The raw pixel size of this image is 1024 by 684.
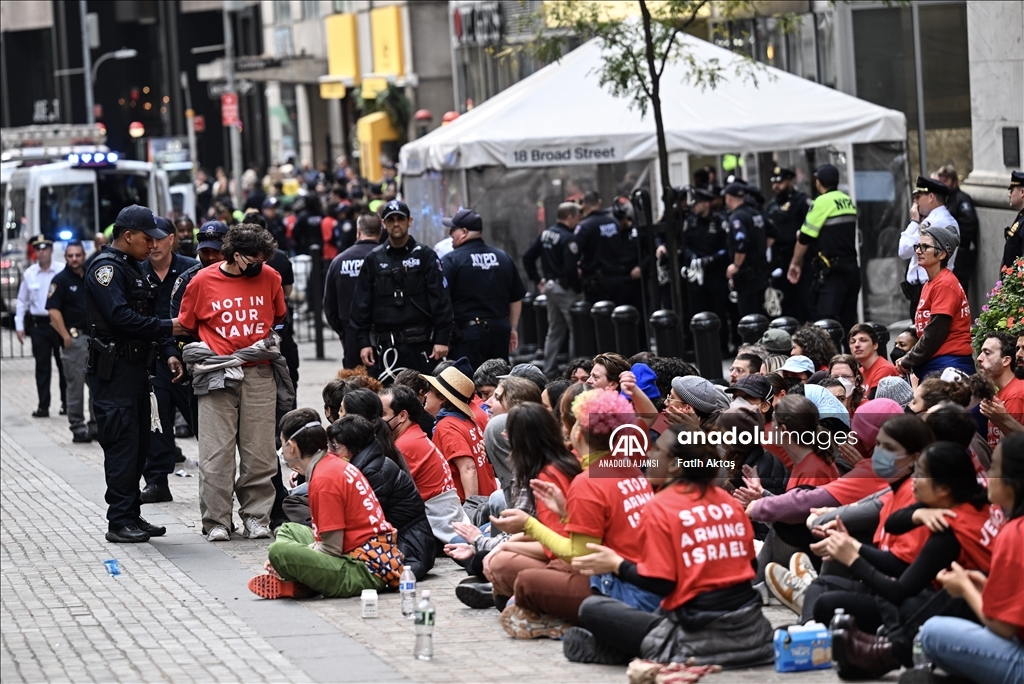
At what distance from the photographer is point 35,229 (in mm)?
27203

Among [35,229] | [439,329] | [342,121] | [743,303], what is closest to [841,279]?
[743,303]

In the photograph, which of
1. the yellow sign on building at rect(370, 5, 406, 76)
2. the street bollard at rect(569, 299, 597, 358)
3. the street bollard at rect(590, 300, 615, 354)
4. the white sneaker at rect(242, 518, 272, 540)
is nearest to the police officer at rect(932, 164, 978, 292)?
the street bollard at rect(590, 300, 615, 354)

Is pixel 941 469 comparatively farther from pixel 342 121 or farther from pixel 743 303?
pixel 342 121

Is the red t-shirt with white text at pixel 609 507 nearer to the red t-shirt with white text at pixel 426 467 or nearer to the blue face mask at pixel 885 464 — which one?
the blue face mask at pixel 885 464

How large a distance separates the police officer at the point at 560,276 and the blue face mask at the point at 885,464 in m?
10.3

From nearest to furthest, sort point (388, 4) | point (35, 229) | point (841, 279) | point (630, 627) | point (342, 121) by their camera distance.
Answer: point (630, 627) < point (841, 279) < point (35, 229) < point (388, 4) < point (342, 121)

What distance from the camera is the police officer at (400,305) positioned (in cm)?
1230

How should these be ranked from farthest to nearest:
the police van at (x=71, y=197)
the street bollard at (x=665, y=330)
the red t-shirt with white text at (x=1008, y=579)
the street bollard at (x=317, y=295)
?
the police van at (x=71, y=197), the street bollard at (x=317, y=295), the street bollard at (x=665, y=330), the red t-shirt with white text at (x=1008, y=579)

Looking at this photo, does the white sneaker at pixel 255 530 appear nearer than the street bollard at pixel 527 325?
Yes

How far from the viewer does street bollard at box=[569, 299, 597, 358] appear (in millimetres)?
17000

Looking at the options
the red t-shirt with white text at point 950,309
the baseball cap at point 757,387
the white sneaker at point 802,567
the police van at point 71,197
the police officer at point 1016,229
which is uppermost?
the police van at point 71,197

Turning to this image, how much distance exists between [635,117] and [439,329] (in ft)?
21.4

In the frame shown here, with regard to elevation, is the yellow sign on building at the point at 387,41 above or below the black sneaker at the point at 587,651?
above

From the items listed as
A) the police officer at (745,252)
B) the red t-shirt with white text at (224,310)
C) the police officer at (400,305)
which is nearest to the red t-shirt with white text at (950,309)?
the police officer at (400,305)
